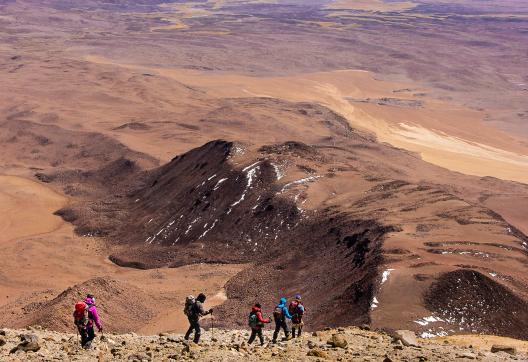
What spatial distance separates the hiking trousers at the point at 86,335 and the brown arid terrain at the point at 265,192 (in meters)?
0.62

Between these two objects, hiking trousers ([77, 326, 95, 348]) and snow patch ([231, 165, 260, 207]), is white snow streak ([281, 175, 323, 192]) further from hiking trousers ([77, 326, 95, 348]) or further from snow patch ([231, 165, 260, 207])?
hiking trousers ([77, 326, 95, 348])

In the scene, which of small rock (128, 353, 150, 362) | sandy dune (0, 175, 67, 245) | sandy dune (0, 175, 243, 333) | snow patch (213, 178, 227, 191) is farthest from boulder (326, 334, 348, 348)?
sandy dune (0, 175, 67, 245)

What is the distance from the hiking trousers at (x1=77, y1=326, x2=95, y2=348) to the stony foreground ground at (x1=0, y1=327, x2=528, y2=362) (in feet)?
0.65

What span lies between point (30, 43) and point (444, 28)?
9837cm

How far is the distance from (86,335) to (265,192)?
74.9ft

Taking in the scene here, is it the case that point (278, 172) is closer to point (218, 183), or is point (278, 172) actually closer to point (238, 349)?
point (218, 183)

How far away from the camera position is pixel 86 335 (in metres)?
15.3

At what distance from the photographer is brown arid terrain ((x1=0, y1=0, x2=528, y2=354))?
2430 cm

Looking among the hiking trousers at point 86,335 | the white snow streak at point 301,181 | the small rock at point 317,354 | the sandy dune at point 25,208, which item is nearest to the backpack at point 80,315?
the hiking trousers at point 86,335

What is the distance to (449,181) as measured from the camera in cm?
5400

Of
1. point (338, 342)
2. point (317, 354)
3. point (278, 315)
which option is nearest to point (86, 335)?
point (278, 315)

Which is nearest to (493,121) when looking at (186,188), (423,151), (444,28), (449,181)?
(423,151)

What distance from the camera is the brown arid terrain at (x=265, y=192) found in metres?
24.3

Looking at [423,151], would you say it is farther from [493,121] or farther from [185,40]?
[185,40]
